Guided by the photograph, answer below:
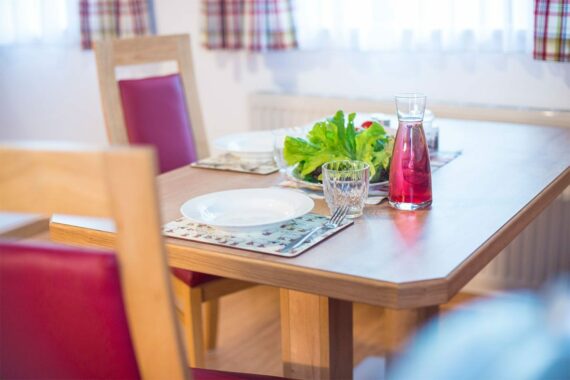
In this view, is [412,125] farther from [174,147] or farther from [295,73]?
[295,73]

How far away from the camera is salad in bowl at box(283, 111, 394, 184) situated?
4.93 feet

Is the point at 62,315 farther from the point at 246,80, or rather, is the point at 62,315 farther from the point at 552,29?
the point at 246,80

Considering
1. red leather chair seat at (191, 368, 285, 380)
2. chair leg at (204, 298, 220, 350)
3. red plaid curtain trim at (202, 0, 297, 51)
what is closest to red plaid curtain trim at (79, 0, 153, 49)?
red plaid curtain trim at (202, 0, 297, 51)

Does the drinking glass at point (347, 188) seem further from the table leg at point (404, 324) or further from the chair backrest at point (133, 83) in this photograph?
the chair backrest at point (133, 83)

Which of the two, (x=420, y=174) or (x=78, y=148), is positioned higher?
(x=78, y=148)

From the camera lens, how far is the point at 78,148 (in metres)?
0.82

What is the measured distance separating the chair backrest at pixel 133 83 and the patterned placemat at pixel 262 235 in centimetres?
82

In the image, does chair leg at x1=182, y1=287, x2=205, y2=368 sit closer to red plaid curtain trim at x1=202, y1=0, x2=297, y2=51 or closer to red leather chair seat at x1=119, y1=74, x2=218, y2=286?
red leather chair seat at x1=119, y1=74, x2=218, y2=286

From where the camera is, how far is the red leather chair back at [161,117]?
216cm

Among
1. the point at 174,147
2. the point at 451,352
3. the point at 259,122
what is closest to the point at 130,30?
the point at 259,122

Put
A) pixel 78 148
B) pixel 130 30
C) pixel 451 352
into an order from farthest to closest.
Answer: pixel 130 30 < pixel 451 352 < pixel 78 148

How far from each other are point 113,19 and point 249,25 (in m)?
0.74

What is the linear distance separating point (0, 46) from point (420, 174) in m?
3.08

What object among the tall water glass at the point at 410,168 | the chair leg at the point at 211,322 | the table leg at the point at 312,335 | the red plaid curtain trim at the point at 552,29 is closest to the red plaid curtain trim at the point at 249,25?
the red plaid curtain trim at the point at 552,29
